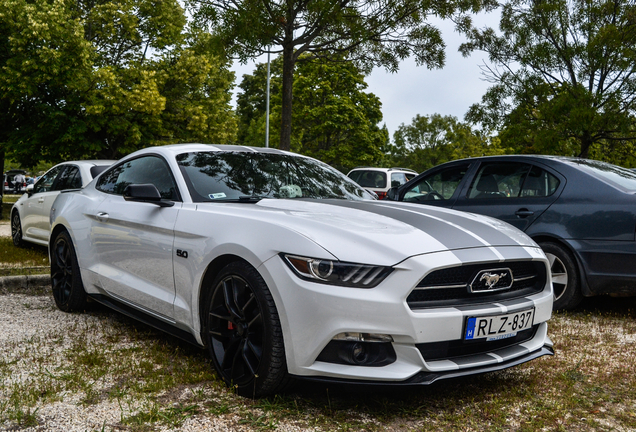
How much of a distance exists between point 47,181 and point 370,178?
1082 cm

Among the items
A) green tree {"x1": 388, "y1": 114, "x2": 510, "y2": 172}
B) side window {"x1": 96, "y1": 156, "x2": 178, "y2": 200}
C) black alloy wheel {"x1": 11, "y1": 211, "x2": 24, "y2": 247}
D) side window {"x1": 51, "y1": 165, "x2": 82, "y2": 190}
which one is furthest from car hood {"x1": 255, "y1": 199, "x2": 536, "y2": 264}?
green tree {"x1": 388, "y1": 114, "x2": 510, "y2": 172}

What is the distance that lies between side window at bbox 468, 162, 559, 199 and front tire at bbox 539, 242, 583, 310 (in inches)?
23.4

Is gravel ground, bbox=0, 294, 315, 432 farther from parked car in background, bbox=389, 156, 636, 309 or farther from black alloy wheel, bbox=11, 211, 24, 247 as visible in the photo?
black alloy wheel, bbox=11, 211, 24, 247

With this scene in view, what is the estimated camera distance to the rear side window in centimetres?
1855

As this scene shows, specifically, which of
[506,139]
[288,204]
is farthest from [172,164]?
[506,139]

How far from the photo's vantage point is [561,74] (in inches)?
550

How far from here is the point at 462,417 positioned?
3.22m

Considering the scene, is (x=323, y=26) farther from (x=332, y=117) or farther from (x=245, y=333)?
(x=332, y=117)

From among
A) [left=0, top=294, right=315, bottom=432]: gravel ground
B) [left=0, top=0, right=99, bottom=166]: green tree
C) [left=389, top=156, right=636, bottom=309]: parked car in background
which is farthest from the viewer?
[left=0, top=0, right=99, bottom=166]: green tree

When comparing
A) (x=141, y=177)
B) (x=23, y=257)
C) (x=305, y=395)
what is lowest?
(x=23, y=257)

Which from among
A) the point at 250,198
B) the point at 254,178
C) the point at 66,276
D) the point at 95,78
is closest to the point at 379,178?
the point at 95,78

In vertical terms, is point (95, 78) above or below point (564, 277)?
above

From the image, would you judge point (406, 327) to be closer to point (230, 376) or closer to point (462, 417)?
point (462, 417)

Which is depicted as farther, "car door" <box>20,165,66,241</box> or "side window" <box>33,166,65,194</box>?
"side window" <box>33,166,65,194</box>
